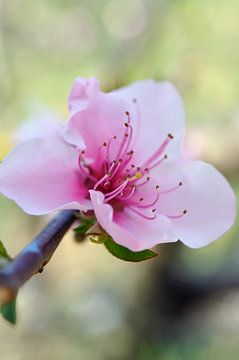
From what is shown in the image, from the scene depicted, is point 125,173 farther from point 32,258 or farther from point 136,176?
point 32,258

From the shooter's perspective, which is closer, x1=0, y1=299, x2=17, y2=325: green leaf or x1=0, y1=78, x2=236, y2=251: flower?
x1=0, y1=299, x2=17, y2=325: green leaf

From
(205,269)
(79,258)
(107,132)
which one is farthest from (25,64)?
(107,132)

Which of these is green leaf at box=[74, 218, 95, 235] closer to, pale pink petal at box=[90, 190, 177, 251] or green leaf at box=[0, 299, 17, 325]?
pale pink petal at box=[90, 190, 177, 251]

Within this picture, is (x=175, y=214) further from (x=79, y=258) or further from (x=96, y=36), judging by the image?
(x=96, y=36)

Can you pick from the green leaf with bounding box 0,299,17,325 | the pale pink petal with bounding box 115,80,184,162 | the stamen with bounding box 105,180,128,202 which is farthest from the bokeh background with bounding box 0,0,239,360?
the green leaf with bounding box 0,299,17,325

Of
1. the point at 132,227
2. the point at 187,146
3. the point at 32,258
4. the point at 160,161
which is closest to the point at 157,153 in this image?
the point at 160,161
